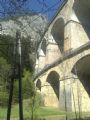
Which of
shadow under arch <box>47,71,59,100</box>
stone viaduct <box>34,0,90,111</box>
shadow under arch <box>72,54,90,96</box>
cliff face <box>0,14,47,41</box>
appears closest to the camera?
cliff face <box>0,14,47,41</box>

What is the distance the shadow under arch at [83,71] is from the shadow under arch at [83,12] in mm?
4120

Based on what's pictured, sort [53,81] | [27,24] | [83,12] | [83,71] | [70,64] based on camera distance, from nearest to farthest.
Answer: [27,24]
[70,64]
[83,71]
[83,12]
[53,81]

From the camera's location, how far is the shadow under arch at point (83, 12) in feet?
79.1

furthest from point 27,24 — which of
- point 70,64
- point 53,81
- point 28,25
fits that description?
point 53,81

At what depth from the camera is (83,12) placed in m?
24.8

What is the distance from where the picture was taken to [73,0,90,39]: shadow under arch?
2411 centimetres

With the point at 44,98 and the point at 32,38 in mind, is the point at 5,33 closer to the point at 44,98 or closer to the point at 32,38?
the point at 32,38

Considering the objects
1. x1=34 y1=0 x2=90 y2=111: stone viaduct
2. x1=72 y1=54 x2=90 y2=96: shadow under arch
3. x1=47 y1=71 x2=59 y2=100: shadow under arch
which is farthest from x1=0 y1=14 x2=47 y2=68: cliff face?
x1=47 y1=71 x2=59 y2=100: shadow under arch

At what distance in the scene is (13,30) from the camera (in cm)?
506

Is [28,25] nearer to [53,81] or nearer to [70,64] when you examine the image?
[70,64]

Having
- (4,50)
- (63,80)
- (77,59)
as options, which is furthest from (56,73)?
(4,50)

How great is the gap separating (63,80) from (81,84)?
1.45 metres

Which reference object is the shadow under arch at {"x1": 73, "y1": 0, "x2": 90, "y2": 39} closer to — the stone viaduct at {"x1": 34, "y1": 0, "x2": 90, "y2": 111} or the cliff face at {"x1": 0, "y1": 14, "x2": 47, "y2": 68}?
the stone viaduct at {"x1": 34, "y1": 0, "x2": 90, "y2": 111}

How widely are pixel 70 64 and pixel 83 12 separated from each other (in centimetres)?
510
